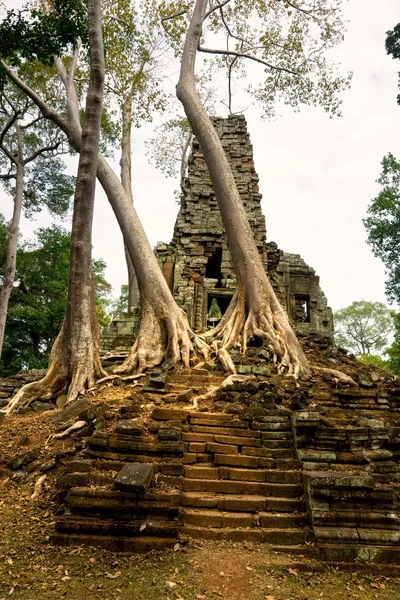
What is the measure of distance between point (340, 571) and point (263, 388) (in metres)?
2.28

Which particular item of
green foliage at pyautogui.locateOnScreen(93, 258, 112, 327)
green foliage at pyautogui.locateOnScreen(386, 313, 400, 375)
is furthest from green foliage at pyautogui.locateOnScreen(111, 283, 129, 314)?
green foliage at pyautogui.locateOnScreen(386, 313, 400, 375)

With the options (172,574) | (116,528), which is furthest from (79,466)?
(172,574)

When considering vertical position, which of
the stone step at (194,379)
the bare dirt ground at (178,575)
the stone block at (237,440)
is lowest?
the bare dirt ground at (178,575)

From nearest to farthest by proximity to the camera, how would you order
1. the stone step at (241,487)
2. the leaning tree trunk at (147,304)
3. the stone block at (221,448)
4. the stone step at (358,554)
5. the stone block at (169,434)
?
1. the stone step at (358,554)
2. the stone step at (241,487)
3. the stone block at (169,434)
4. the stone block at (221,448)
5. the leaning tree trunk at (147,304)

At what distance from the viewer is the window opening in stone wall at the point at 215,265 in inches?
406

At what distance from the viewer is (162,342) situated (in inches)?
240

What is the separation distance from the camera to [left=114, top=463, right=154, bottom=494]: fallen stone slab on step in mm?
2875

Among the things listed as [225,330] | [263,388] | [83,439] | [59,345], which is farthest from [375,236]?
[83,439]

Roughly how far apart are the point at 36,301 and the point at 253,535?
1286cm

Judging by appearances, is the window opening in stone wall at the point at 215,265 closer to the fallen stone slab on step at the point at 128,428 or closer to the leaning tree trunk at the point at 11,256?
the leaning tree trunk at the point at 11,256

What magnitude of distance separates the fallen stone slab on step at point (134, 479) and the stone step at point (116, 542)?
0.30 meters

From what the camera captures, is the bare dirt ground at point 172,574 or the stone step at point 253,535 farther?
the stone step at point 253,535

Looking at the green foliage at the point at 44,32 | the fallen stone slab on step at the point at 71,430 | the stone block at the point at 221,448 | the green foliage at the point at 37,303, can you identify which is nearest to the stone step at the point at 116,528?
the stone block at the point at 221,448

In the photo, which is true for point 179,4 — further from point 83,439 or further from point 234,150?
point 83,439
